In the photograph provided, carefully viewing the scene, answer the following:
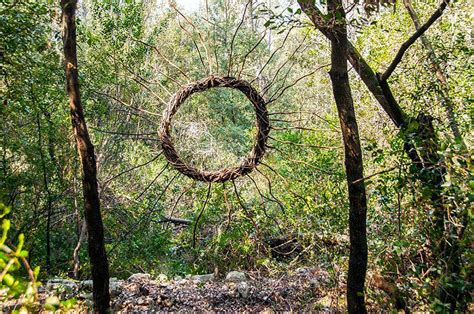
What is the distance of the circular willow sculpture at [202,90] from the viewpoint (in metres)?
2.31

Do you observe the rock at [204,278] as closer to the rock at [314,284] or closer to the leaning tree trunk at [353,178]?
the rock at [314,284]

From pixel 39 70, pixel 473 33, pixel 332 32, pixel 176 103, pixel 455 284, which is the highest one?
pixel 473 33

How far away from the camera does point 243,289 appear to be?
470cm

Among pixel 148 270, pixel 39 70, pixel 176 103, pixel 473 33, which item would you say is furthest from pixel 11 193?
pixel 473 33

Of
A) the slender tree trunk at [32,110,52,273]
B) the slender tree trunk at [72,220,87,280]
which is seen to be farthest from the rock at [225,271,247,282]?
the slender tree trunk at [32,110,52,273]

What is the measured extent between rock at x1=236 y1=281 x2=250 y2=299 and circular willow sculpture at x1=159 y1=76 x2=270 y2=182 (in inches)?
103

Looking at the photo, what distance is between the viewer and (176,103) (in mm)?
2305

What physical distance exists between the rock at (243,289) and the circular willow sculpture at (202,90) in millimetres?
2622

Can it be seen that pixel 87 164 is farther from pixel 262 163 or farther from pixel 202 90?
pixel 262 163

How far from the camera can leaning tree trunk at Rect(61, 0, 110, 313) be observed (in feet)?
8.55

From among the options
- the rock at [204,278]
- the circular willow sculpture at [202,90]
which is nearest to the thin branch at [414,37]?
the circular willow sculpture at [202,90]

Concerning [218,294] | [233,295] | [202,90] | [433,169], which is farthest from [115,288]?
[433,169]

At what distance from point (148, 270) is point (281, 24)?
506 centimetres

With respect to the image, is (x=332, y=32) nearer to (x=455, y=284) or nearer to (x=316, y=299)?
(x=455, y=284)
